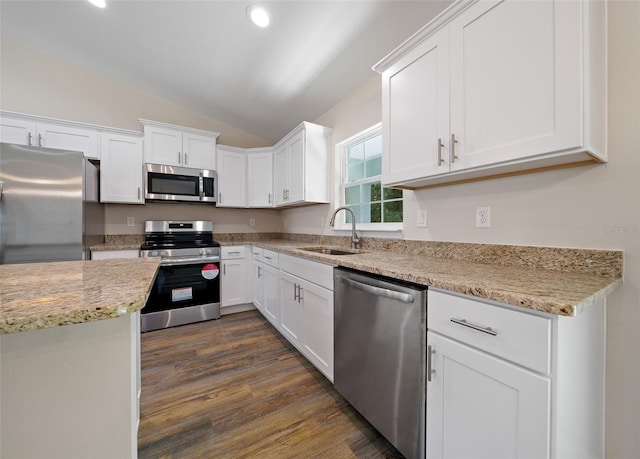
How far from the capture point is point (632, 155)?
98cm

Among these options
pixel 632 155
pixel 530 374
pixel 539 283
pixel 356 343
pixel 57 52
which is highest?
pixel 57 52

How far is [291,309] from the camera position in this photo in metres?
2.24

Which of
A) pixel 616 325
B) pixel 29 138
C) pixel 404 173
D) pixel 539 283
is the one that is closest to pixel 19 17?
pixel 29 138

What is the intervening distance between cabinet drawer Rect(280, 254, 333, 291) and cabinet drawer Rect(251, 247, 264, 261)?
65 cm

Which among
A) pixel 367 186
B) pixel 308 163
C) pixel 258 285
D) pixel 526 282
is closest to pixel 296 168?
pixel 308 163

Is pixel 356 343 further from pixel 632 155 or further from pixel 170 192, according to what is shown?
pixel 170 192

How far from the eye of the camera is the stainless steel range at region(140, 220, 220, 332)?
9.00 feet

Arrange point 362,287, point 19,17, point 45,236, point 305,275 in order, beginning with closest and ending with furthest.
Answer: point 362,287 → point 305,275 → point 45,236 → point 19,17

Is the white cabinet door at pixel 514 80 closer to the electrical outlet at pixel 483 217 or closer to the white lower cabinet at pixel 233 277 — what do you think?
the electrical outlet at pixel 483 217

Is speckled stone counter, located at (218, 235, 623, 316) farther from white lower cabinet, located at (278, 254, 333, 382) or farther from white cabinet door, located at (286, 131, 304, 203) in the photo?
white cabinet door, located at (286, 131, 304, 203)

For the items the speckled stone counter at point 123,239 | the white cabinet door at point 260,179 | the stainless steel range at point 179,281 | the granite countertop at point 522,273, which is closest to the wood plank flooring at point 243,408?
the stainless steel range at point 179,281

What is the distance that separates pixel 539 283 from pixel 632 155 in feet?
2.02

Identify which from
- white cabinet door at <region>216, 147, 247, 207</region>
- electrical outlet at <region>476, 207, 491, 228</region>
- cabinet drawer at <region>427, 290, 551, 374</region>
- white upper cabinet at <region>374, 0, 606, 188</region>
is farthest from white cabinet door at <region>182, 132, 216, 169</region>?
cabinet drawer at <region>427, 290, 551, 374</region>

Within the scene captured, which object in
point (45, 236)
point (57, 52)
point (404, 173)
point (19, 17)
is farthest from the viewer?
point (57, 52)
